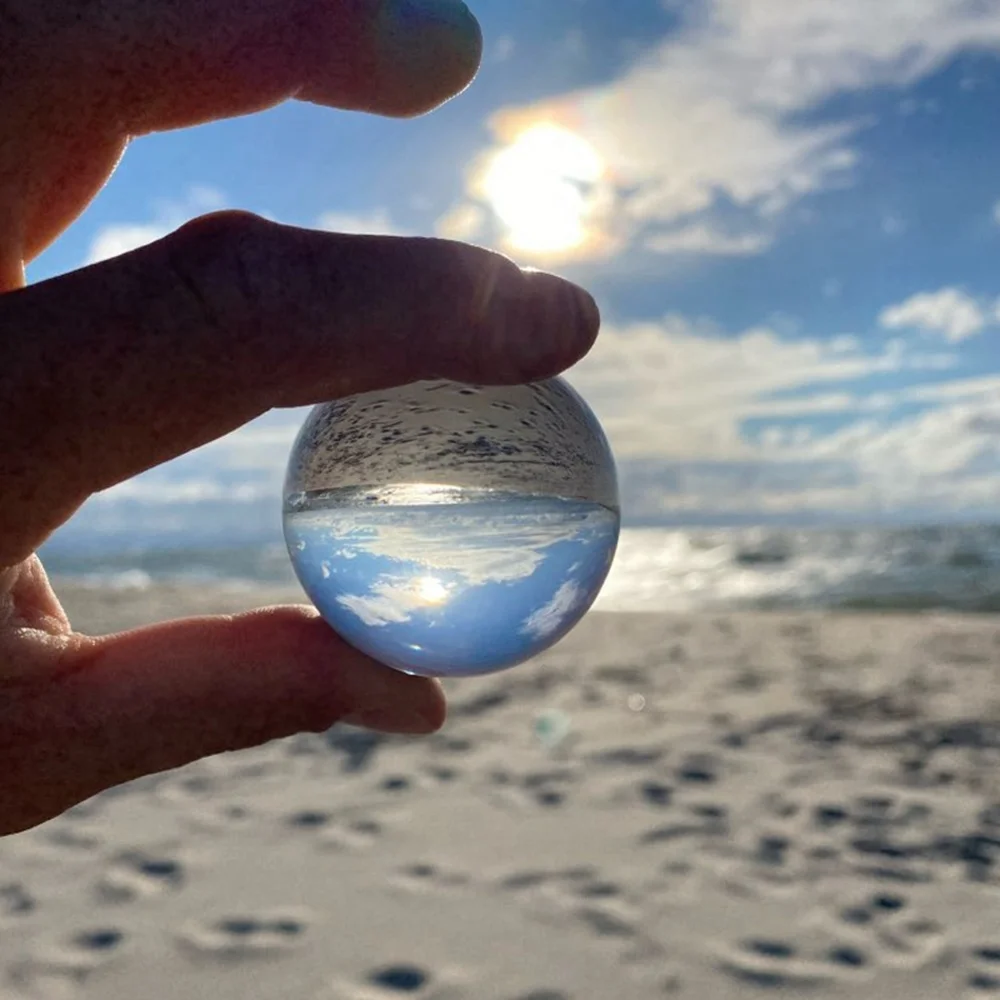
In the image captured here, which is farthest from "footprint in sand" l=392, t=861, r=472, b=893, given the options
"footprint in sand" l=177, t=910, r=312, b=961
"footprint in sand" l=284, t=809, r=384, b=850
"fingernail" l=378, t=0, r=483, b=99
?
"fingernail" l=378, t=0, r=483, b=99

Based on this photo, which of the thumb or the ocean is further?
the ocean

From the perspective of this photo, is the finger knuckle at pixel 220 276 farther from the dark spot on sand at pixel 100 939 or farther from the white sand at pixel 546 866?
the dark spot on sand at pixel 100 939

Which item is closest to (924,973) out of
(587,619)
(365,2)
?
(365,2)

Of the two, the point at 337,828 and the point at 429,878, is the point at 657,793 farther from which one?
the point at 337,828

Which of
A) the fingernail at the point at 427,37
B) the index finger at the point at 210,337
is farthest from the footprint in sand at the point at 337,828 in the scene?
the fingernail at the point at 427,37

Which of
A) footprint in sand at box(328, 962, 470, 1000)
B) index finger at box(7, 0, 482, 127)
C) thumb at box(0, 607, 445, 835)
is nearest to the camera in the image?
index finger at box(7, 0, 482, 127)

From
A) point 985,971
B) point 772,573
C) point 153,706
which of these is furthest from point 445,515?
point 772,573

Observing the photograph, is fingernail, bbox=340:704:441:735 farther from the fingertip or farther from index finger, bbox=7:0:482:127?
index finger, bbox=7:0:482:127
